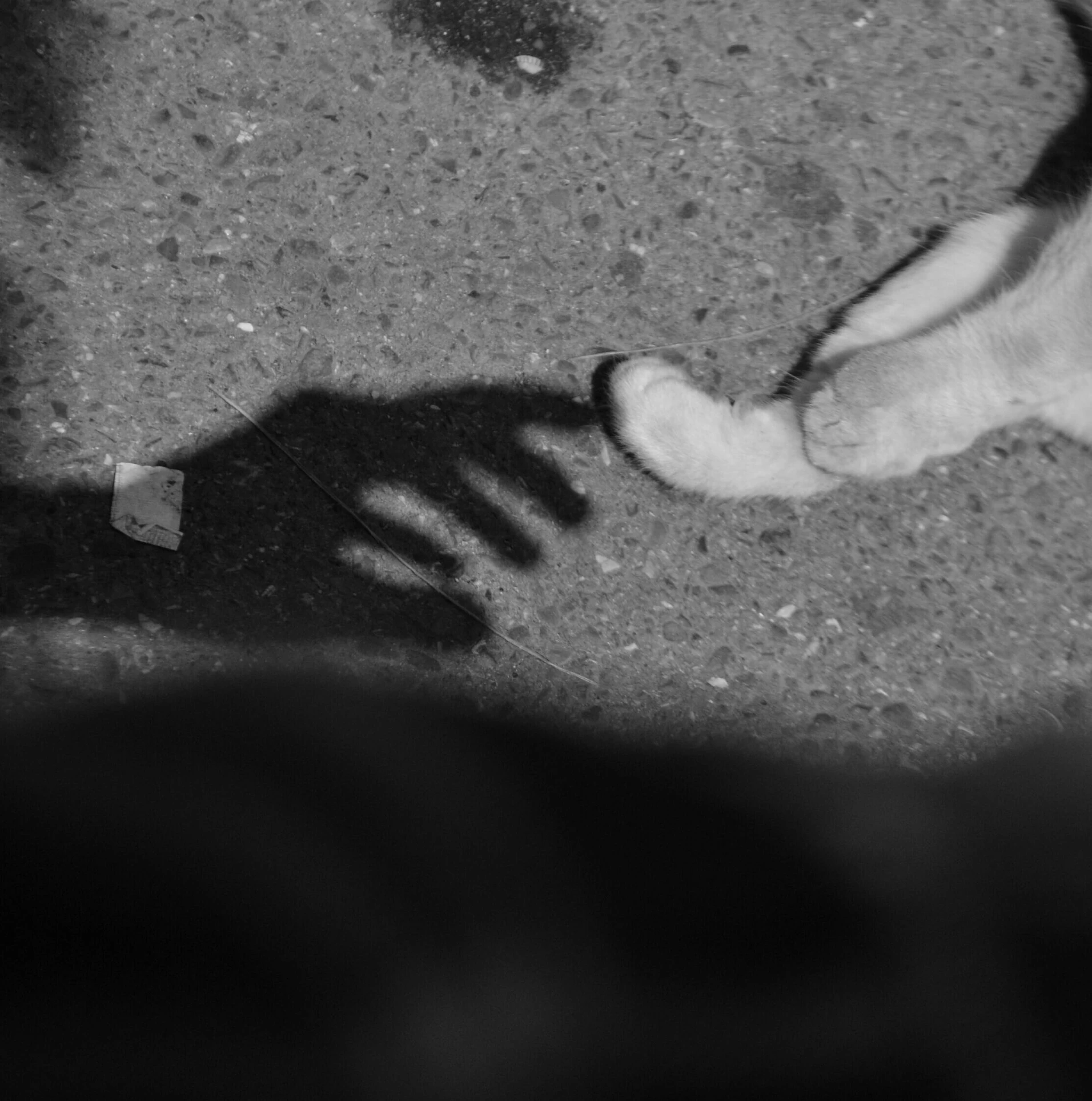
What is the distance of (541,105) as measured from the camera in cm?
204

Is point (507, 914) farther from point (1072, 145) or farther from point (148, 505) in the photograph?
point (1072, 145)

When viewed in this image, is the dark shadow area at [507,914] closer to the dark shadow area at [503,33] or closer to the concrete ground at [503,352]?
the concrete ground at [503,352]

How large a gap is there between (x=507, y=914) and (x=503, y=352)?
→ 3.61 ft

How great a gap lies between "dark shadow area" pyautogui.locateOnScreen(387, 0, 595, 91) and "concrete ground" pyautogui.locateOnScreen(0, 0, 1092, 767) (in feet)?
0.04

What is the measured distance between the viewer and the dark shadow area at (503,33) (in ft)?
6.63

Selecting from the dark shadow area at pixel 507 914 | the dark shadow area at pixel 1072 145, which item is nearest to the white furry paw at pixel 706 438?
the dark shadow area at pixel 507 914

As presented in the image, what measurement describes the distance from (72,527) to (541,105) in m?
1.27

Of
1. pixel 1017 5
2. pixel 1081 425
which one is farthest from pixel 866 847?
pixel 1017 5

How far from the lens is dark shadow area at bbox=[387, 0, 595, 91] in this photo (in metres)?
2.02

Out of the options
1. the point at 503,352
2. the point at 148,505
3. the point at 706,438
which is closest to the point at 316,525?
the point at 148,505

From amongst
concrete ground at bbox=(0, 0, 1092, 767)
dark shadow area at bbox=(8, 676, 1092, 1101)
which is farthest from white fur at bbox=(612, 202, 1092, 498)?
dark shadow area at bbox=(8, 676, 1092, 1101)

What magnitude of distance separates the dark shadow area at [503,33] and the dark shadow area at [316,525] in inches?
26.9

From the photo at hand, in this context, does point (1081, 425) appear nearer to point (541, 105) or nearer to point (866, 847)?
point (866, 847)

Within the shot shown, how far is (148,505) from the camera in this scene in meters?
1.83
